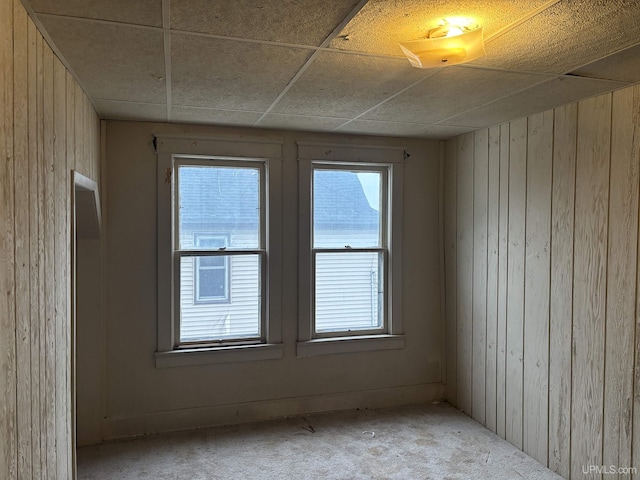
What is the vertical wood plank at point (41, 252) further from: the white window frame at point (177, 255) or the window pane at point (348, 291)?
the window pane at point (348, 291)

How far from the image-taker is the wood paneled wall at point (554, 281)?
2535 mm

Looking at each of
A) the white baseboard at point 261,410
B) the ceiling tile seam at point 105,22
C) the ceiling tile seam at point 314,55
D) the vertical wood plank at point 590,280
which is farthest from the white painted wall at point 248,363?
the ceiling tile seam at point 105,22

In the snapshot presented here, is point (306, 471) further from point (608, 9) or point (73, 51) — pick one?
point (608, 9)

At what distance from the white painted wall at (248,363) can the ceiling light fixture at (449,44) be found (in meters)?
2.03

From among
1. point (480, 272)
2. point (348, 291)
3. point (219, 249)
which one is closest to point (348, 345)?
point (348, 291)

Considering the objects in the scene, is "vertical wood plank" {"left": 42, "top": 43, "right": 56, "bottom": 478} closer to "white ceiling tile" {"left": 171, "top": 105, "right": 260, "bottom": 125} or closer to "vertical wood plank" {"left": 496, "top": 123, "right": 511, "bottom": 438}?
"white ceiling tile" {"left": 171, "top": 105, "right": 260, "bottom": 125}

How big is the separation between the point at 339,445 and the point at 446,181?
2.30 meters

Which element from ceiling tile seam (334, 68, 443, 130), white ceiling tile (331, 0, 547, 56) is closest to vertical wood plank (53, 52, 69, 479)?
white ceiling tile (331, 0, 547, 56)

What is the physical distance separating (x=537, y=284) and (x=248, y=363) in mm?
2172

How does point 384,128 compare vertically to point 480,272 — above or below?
above

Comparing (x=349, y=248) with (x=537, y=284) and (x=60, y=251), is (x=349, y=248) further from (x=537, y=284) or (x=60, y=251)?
(x=60, y=251)

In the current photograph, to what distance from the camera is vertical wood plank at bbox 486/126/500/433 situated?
3.49 metres

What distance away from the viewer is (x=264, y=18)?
5.56 feet

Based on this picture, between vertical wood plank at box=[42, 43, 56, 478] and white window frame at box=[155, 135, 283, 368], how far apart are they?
155 centimetres
